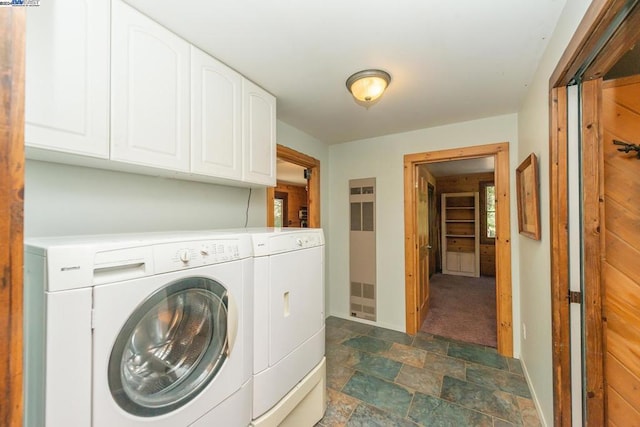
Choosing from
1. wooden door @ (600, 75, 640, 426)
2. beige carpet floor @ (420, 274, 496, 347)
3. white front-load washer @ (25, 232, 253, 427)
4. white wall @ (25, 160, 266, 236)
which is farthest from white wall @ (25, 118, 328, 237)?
beige carpet floor @ (420, 274, 496, 347)

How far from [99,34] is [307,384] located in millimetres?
2002

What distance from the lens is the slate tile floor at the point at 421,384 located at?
1684 mm

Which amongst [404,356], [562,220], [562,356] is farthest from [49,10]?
[404,356]

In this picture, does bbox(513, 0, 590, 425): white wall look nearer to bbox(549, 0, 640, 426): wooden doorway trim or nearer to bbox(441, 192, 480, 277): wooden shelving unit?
bbox(549, 0, 640, 426): wooden doorway trim

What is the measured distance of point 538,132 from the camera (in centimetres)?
164

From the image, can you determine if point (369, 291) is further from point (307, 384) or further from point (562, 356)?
point (562, 356)

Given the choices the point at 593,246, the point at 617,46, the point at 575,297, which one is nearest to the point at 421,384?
the point at 575,297

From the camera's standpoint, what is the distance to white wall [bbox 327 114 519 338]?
251 cm

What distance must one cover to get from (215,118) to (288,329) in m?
1.29

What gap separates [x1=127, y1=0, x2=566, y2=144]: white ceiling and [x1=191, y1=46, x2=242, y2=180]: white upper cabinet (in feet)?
0.33

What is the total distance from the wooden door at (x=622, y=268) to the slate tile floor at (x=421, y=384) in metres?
0.67

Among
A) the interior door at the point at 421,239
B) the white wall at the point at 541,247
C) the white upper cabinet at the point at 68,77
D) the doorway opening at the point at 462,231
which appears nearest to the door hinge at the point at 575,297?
the white wall at the point at 541,247

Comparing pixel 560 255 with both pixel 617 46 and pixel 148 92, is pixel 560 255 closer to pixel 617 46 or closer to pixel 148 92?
pixel 617 46

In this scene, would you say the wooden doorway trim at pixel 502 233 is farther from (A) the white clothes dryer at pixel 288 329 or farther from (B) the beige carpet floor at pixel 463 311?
(A) the white clothes dryer at pixel 288 329
